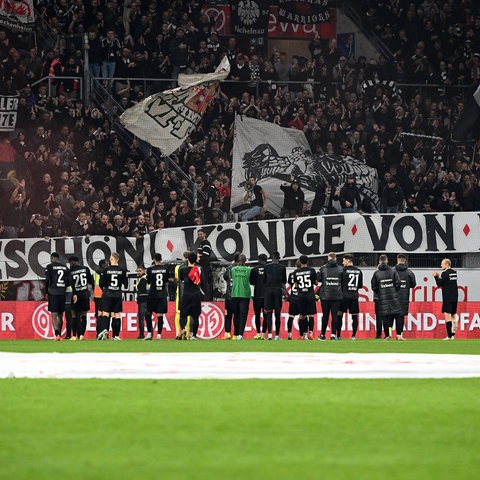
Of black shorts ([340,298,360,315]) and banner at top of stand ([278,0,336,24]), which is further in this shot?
banner at top of stand ([278,0,336,24])

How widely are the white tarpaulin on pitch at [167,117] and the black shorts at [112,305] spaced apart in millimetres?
5803

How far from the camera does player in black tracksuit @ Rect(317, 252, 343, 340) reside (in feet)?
94.0

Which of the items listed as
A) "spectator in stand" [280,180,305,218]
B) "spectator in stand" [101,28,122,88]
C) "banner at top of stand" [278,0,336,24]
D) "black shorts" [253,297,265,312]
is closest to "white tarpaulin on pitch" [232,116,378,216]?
"spectator in stand" [280,180,305,218]

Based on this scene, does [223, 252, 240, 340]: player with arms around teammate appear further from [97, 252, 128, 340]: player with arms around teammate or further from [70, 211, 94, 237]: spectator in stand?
[70, 211, 94, 237]: spectator in stand

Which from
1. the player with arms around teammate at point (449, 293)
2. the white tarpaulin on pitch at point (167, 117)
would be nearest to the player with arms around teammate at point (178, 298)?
the white tarpaulin on pitch at point (167, 117)

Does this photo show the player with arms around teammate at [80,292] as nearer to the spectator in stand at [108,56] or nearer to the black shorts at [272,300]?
the black shorts at [272,300]

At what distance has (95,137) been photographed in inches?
1342

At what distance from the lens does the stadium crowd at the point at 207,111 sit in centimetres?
3234

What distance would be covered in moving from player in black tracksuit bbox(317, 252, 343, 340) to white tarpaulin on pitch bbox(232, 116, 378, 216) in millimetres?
5569

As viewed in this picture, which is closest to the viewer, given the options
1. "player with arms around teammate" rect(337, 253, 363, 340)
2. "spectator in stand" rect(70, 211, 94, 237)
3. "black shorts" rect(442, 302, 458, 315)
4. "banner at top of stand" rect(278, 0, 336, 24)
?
"player with arms around teammate" rect(337, 253, 363, 340)

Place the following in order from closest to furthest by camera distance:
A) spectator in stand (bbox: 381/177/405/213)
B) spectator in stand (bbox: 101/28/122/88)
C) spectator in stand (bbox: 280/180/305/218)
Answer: spectator in stand (bbox: 280/180/305/218) → spectator in stand (bbox: 381/177/405/213) → spectator in stand (bbox: 101/28/122/88)

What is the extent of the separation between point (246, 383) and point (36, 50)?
23537mm

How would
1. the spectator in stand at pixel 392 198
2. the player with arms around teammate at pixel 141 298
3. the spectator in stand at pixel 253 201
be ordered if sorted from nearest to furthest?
1. the player with arms around teammate at pixel 141 298
2. the spectator in stand at pixel 253 201
3. the spectator in stand at pixel 392 198

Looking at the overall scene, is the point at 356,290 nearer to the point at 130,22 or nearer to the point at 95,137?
the point at 95,137
